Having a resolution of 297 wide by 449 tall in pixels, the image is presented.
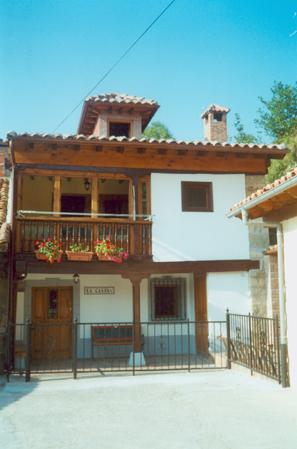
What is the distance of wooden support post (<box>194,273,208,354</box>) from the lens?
1340cm

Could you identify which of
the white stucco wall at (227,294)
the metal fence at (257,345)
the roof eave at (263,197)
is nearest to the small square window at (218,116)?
the white stucco wall at (227,294)

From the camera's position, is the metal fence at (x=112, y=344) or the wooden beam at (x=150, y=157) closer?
the metal fence at (x=112, y=344)

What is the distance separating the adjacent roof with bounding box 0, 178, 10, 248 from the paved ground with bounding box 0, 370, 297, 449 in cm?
339

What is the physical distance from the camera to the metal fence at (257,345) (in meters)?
8.87

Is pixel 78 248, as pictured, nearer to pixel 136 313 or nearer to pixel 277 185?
pixel 136 313

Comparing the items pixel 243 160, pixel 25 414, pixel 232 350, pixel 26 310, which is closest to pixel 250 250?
pixel 243 160

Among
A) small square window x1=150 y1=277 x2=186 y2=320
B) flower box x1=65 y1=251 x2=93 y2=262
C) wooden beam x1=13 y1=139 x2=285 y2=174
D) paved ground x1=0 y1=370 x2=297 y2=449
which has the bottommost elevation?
paved ground x1=0 y1=370 x2=297 y2=449

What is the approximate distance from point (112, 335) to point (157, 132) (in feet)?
74.7

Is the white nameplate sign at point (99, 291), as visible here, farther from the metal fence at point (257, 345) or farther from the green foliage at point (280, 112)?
the green foliage at point (280, 112)

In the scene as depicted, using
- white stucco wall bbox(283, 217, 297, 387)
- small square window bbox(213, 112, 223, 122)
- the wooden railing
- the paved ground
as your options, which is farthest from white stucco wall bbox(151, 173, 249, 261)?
white stucco wall bbox(283, 217, 297, 387)

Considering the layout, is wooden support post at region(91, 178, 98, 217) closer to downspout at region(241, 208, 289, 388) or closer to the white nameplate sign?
the white nameplate sign

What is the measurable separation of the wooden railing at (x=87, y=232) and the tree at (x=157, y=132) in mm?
21420

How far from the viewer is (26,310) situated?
13836 mm

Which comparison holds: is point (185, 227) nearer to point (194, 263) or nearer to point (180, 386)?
point (194, 263)
